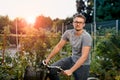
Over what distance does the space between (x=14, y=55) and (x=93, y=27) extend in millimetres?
10837

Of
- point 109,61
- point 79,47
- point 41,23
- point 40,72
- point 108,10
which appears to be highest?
point 108,10

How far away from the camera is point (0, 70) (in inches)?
319

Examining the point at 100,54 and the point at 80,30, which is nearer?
the point at 80,30

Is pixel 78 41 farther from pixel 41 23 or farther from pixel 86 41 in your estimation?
pixel 41 23

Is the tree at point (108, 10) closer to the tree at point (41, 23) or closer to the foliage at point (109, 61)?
the tree at point (41, 23)

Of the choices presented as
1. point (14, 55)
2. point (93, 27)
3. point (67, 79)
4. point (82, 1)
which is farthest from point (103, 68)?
point (82, 1)

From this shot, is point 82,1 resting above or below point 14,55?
above

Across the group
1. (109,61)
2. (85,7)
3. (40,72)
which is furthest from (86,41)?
(85,7)

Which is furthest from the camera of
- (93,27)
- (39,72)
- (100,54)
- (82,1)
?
(82,1)

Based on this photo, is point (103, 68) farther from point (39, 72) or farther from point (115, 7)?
point (115, 7)

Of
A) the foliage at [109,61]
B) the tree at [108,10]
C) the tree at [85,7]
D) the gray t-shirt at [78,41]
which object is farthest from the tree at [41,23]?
the tree at [85,7]

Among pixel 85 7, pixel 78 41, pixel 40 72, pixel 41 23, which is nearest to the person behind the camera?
pixel 40 72

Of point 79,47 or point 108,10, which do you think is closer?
point 79,47

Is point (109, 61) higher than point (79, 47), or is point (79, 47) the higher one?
point (79, 47)
